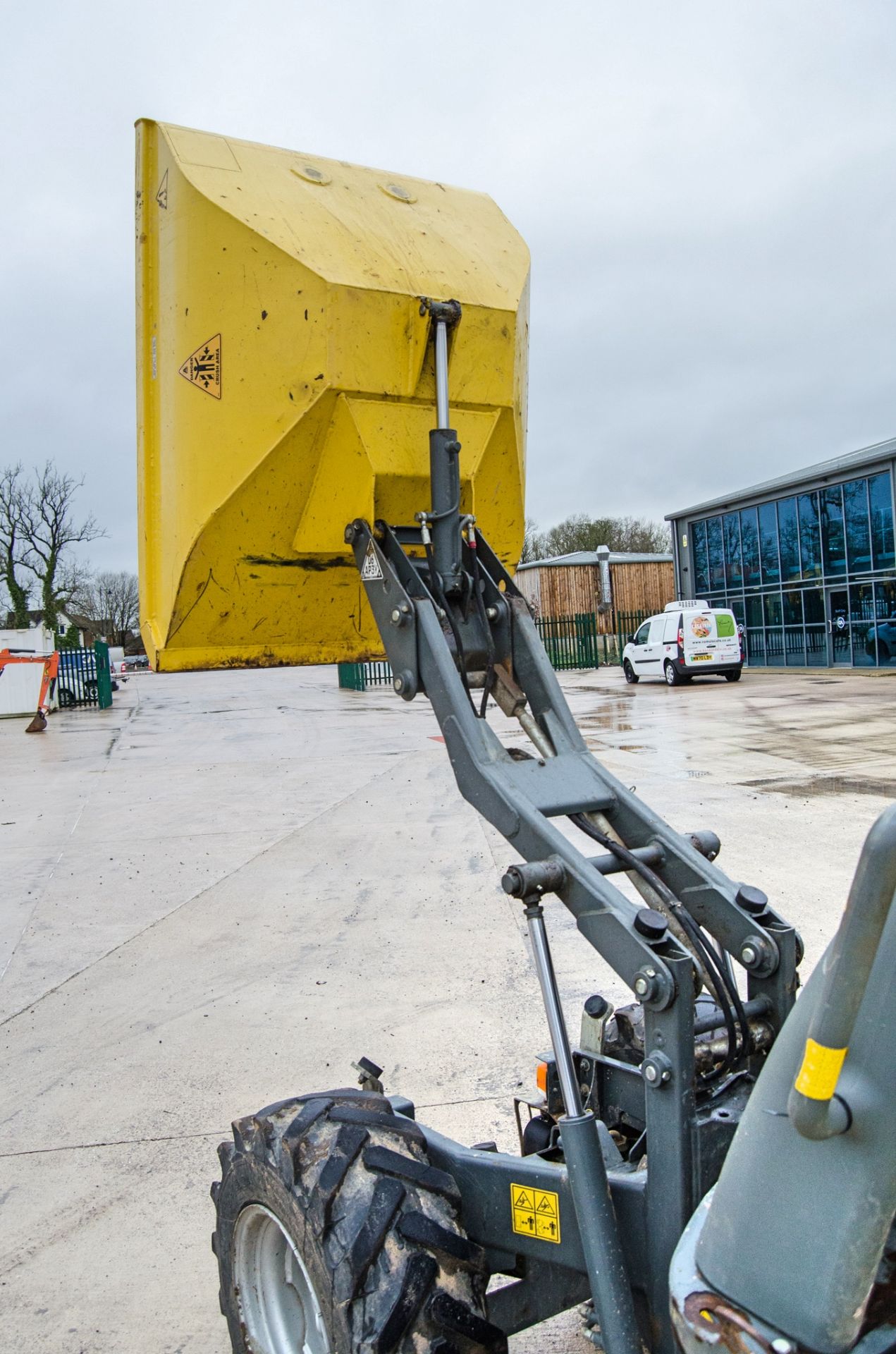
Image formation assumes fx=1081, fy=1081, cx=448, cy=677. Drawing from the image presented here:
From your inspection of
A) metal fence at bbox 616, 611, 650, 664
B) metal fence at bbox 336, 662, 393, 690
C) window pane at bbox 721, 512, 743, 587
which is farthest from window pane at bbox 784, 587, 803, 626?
metal fence at bbox 336, 662, 393, 690

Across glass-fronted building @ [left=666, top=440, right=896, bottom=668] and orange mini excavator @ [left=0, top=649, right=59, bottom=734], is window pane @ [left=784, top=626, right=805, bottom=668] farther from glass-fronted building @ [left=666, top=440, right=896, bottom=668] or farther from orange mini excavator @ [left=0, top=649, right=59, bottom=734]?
orange mini excavator @ [left=0, top=649, right=59, bottom=734]

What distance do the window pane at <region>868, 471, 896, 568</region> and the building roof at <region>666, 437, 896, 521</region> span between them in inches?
21.8

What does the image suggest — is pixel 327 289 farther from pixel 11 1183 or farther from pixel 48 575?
pixel 48 575

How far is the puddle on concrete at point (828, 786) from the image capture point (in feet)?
29.5

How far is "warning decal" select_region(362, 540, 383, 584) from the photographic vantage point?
2.78 m

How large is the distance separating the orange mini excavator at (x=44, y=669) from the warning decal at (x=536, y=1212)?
1899cm

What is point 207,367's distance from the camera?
3221mm

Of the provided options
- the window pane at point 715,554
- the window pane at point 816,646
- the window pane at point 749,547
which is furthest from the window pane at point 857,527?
the window pane at point 715,554

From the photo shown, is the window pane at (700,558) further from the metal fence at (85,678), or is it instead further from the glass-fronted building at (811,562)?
the metal fence at (85,678)

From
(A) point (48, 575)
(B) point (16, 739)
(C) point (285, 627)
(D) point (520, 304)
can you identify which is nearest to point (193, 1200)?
(C) point (285, 627)

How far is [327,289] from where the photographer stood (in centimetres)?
302

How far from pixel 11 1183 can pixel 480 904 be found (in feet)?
10.4

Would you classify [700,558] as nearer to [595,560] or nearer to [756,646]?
[756,646]

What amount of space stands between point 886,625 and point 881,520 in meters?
2.71
